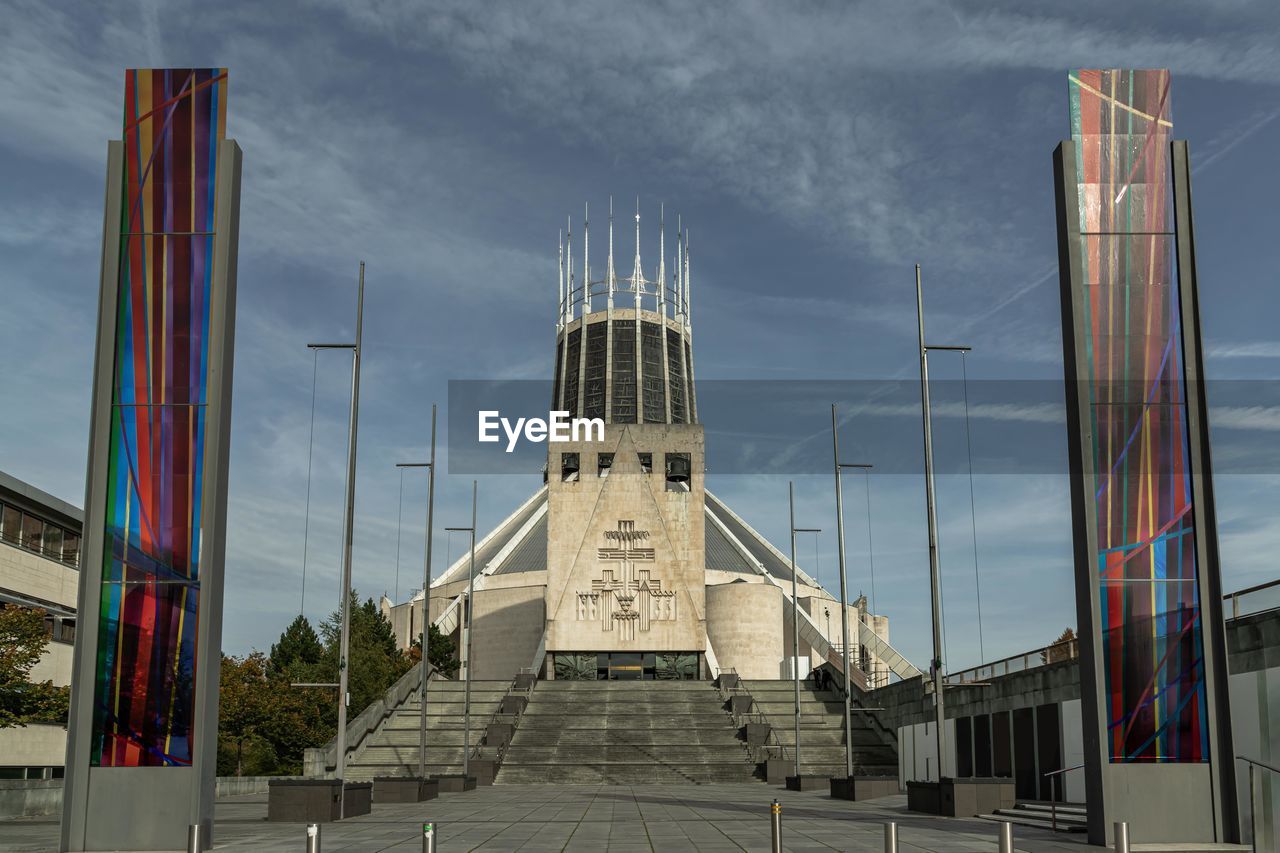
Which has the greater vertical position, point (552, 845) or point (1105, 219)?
point (1105, 219)

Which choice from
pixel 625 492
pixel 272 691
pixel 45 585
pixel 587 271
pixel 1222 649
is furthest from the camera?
pixel 587 271

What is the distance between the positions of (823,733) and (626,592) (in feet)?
64.4

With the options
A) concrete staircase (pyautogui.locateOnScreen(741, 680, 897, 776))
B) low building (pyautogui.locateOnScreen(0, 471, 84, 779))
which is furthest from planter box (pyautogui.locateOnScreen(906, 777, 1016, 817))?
low building (pyautogui.locateOnScreen(0, 471, 84, 779))

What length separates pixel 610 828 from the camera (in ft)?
71.7

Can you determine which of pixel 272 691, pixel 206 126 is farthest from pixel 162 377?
pixel 272 691

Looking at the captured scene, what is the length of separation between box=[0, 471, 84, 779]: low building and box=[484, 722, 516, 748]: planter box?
1463cm

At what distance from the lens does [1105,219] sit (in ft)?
63.0

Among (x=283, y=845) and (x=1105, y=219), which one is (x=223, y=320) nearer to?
(x=283, y=845)

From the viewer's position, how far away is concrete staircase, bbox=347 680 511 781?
144ft

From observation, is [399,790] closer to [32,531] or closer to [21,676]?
[21,676]

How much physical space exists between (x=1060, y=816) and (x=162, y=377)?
17.7 metres

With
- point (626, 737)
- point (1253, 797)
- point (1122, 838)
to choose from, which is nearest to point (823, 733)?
point (626, 737)

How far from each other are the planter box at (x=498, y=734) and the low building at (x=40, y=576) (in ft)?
48.0

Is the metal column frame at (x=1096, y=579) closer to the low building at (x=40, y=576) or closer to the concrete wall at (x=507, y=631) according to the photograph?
the low building at (x=40, y=576)
